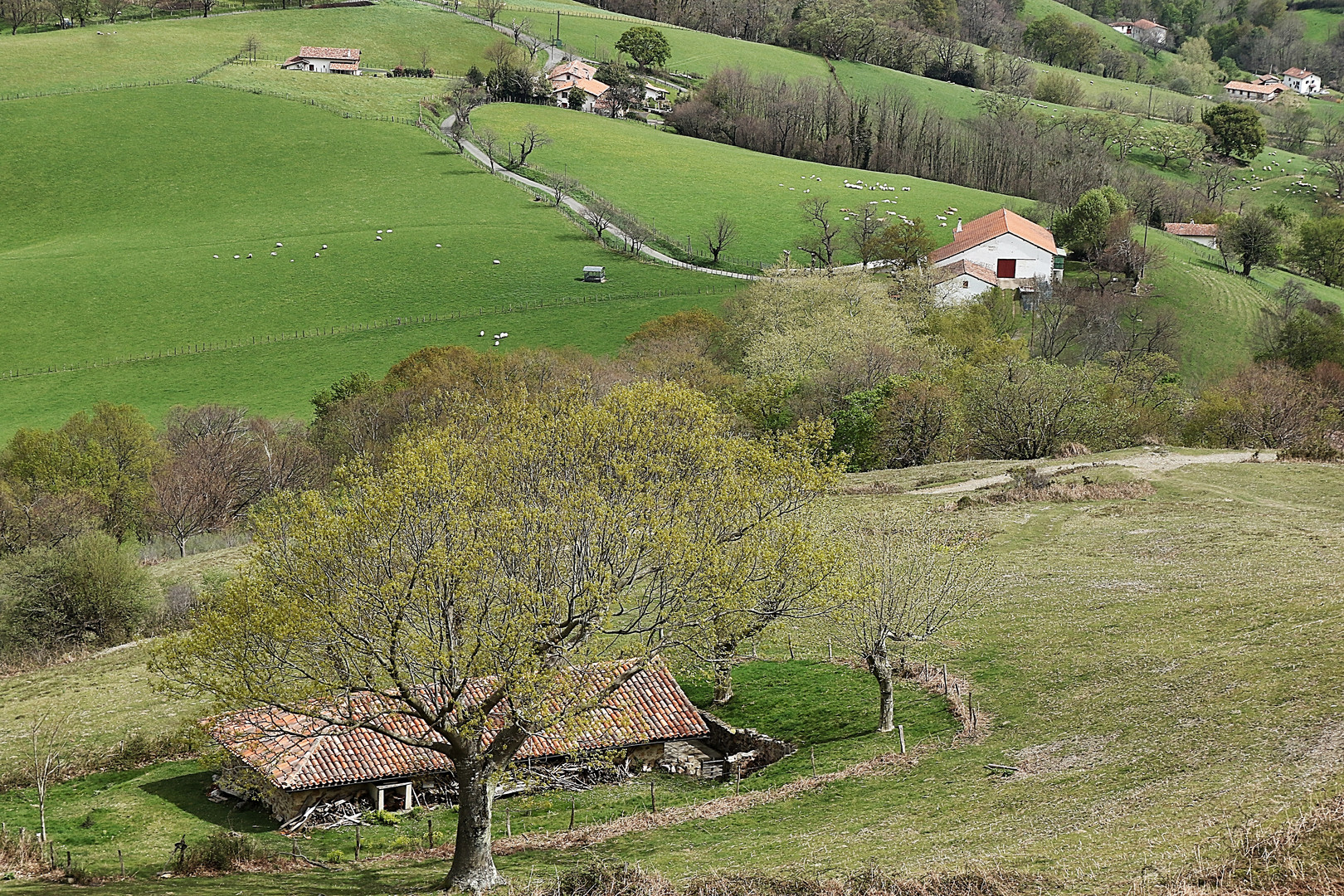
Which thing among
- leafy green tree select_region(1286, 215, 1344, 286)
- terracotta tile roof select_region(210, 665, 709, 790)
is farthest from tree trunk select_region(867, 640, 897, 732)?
leafy green tree select_region(1286, 215, 1344, 286)

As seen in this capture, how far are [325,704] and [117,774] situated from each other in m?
15.3

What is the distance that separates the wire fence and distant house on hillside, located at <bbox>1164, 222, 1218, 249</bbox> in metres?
67.2

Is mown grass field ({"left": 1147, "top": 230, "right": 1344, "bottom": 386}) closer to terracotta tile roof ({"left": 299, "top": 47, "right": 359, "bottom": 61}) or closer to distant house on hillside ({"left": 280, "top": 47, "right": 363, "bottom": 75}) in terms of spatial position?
distant house on hillside ({"left": 280, "top": 47, "right": 363, "bottom": 75})

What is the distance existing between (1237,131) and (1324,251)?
223ft

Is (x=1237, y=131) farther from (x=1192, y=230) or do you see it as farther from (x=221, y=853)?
(x=221, y=853)

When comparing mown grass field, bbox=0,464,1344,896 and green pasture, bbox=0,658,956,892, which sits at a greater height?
mown grass field, bbox=0,464,1344,896

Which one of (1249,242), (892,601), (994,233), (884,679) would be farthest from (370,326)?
(1249,242)

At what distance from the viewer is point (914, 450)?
7500 centimetres

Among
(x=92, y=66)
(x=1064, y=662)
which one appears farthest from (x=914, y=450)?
(x=92, y=66)

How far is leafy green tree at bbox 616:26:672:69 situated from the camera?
630 feet

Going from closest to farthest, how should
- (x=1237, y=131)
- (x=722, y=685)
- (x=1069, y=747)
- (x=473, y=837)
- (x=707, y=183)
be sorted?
(x=473, y=837), (x=1069, y=747), (x=722, y=685), (x=707, y=183), (x=1237, y=131)

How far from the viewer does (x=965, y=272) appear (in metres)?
113

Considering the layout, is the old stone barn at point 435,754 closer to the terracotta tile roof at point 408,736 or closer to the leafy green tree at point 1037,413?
the terracotta tile roof at point 408,736

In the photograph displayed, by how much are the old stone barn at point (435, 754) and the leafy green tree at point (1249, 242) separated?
110903 millimetres
